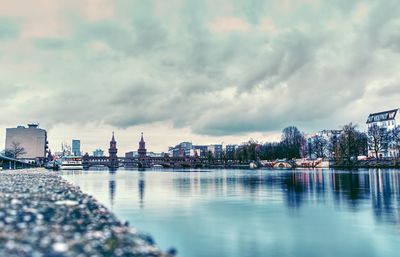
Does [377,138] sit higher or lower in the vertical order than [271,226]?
higher

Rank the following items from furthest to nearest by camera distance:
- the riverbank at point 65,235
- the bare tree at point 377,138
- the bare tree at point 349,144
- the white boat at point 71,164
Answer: the white boat at point 71,164
the bare tree at point 377,138
the bare tree at point 349,144
the riverbank at point 65,235

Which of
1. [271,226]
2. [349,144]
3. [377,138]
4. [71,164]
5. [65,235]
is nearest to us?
[65,235]

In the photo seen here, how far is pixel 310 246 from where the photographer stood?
14688 mm

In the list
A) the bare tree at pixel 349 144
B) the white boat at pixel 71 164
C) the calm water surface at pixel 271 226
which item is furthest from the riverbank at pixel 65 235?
the white boat at pixel 71 164

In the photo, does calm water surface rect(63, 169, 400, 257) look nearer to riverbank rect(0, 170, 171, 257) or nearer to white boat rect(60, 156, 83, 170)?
riverbank rect(0, 170, 171, 257)

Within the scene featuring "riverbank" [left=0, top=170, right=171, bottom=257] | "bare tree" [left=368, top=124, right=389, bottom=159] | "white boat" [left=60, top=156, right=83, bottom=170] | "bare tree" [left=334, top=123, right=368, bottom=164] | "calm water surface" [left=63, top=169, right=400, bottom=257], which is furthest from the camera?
"white boat" [left=60, top=156, right=83, bottom=170]

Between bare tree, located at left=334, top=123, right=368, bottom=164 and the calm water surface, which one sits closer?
the calm water surface

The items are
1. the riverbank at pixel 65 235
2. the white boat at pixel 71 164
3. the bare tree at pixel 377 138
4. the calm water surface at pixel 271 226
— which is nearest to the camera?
the riverbank at pixel 65 235

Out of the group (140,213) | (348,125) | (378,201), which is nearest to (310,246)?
(140,213)

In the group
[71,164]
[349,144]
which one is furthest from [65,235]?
[71,164]

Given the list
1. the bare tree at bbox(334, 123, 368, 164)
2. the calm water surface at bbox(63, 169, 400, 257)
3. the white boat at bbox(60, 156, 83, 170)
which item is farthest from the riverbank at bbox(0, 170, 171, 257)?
the white boat at bbox(60, 156, 83, 170)

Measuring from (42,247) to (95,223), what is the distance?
451 cm

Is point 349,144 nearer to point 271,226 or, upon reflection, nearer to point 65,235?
point 271,226

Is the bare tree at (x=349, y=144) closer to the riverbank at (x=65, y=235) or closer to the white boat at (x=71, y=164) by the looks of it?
the white boat at (x=71, y=164)
